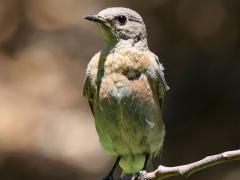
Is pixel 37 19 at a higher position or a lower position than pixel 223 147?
higher

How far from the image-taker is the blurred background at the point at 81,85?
10102 mm

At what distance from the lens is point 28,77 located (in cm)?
1105

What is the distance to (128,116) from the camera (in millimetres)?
6004

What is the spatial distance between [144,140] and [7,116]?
4.69 m

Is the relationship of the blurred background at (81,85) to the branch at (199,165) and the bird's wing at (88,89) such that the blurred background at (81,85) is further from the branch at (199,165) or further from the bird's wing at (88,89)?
the branch at (199,165)

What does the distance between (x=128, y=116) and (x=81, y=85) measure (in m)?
4.79

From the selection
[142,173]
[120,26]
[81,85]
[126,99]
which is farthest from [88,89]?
[81,85]

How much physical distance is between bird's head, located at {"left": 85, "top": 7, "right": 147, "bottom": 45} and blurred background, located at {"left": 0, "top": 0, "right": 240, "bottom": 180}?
147 inches

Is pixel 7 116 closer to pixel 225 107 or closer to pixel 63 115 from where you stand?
pixel 63 115

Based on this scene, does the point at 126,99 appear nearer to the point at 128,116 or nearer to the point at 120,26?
the point at 128,116

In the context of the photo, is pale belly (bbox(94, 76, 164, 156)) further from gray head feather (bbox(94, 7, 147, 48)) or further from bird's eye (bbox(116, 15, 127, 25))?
bird's eye (bbox(116, 15, 127, 25))

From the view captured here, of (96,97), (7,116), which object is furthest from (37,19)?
(96,97)

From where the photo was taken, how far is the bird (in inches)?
235

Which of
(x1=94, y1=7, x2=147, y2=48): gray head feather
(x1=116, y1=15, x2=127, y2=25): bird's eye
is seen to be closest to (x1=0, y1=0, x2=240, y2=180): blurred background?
(x1=94, y1=7, x2=147, y2=48): gray head feather
